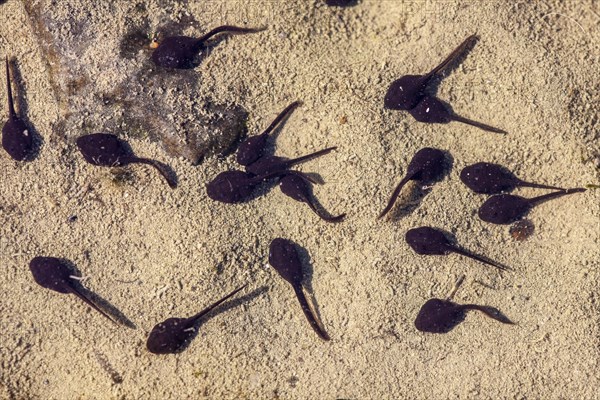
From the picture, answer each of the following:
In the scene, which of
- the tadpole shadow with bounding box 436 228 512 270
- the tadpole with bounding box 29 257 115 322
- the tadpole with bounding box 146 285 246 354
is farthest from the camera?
the tadpole shadow with bounding box 436 228 512 270

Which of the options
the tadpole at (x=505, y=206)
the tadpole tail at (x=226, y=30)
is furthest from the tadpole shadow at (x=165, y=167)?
the tadpole at (x=505, y=206)

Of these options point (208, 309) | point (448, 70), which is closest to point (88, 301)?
point (208, 309)

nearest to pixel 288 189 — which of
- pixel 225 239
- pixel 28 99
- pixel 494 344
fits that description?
pixel 225 239

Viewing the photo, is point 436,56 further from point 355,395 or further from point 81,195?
point 81,195

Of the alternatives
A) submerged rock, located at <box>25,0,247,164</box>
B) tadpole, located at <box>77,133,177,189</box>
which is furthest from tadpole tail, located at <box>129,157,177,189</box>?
submerged rock, located at <box>25,0,247,164</box>

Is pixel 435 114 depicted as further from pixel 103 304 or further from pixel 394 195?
pixel 103 304

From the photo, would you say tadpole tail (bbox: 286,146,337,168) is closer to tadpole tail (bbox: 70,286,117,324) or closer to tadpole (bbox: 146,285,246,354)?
tadpole (bbox: 146,285,246,354)

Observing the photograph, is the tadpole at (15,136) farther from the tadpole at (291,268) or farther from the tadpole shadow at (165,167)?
the tadpole at (291,268)
